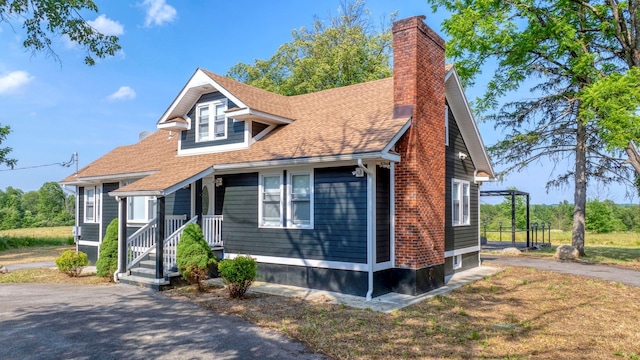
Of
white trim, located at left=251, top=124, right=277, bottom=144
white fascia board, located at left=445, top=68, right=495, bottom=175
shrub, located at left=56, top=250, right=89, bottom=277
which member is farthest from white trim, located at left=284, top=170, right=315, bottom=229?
shrub, located at left=56, top=250, right=89, bottom=277

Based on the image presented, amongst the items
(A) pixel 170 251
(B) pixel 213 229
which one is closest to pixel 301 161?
(B) pixel 213 229

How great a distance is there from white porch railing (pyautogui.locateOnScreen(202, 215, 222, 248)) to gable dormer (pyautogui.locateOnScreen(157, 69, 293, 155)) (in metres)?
2.25

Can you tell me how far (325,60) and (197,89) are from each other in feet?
50.1

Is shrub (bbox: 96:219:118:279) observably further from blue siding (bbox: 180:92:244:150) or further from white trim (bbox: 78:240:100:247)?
white trim (bbox: 78:240:100:247)

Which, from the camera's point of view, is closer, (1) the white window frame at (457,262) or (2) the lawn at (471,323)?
(2) the lawn at (471,323)

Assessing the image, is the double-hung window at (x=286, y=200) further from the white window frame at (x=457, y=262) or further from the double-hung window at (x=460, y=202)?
the white window frame at (x=457, y=262)

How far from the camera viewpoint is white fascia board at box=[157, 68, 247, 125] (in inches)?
508

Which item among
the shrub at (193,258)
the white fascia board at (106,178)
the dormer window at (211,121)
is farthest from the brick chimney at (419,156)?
the white fascia board at (106,178)

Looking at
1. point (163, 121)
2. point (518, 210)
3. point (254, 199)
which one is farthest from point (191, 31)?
point (518, 210)

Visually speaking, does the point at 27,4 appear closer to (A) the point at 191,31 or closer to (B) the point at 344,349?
(A) the point at 191,31

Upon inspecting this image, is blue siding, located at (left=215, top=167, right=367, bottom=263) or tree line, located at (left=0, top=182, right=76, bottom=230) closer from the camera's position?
blue siding, located at (left=215, top=167, right=367, bottom=263)

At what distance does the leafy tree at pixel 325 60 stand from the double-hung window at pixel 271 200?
1619 centimetres

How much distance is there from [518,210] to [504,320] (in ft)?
145

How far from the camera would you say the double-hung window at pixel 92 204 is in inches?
669
